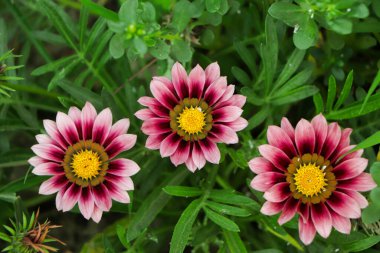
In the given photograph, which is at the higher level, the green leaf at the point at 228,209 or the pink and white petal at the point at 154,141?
the pink and white petal at the point at 154,141

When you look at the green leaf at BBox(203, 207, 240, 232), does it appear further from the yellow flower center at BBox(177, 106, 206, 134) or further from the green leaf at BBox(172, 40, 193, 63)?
the green leaf at BBox(172, 40, 193, 63)

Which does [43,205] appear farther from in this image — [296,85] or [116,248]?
[296,85]

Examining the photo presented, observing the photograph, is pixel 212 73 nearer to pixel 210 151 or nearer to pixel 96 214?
pixel 210 151

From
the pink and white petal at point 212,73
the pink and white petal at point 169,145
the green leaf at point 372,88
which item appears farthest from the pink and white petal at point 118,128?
the green leaf at point 372,88

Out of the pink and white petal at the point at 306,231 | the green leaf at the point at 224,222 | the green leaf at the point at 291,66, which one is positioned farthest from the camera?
the green leaf at the point at 291,66

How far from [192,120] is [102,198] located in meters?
Answer: 0.26

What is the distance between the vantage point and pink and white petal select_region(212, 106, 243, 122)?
1.21 metres

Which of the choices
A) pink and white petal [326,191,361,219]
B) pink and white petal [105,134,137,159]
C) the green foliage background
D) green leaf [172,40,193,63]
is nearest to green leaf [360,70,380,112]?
the green foliage background

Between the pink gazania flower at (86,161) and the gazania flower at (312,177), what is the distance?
0.29 metres

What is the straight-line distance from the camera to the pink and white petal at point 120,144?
125 centimetres

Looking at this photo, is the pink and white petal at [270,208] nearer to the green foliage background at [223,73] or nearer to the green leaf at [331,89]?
the green foliage background at [223,73]

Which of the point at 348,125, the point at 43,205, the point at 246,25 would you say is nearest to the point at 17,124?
the point at 43,205

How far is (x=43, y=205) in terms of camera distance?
2113mm

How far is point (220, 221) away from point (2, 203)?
2.19 ft
